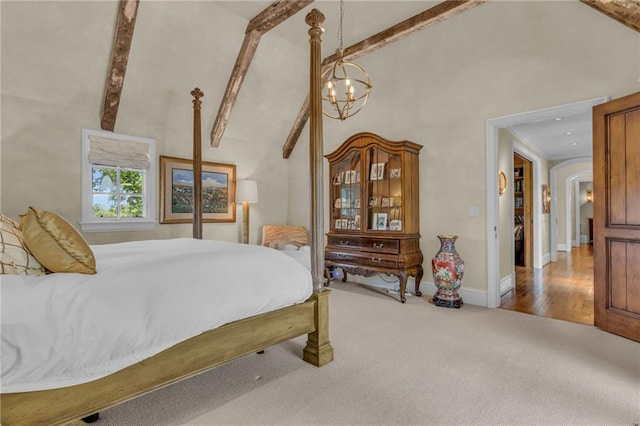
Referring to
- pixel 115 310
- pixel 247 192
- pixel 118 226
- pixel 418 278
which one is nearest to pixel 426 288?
pixel 418 278

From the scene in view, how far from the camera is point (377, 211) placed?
432 centimetres

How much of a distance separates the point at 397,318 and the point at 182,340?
2274 millimetres

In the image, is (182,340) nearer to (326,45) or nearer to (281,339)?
(281,339)

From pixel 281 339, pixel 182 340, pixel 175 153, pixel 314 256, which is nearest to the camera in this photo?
pixel 182 340

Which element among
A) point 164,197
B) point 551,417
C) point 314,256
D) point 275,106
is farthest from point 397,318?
point 275,106

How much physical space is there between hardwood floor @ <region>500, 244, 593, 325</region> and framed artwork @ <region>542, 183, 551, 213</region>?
3.91 feet

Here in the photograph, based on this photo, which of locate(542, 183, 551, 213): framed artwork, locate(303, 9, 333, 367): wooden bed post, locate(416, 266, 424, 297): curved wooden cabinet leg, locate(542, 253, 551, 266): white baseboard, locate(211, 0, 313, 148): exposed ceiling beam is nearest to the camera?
locate(303, 9, 333, 367): wooden bed post

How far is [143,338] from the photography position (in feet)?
5.06

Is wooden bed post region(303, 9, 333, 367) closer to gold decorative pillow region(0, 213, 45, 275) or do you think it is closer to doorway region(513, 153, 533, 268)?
gold decorative pillow region(0, 213, 45, 275)

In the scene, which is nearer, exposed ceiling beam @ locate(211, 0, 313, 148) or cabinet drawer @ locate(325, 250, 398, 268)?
exposed ceiling beam @ locate(211, 0, 313, 148)

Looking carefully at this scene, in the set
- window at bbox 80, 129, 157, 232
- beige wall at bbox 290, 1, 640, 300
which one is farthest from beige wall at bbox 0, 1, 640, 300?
window at bbox 80, 129, 157, 232

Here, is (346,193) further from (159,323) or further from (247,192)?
(159,323)

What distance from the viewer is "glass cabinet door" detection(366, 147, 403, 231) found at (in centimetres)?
416

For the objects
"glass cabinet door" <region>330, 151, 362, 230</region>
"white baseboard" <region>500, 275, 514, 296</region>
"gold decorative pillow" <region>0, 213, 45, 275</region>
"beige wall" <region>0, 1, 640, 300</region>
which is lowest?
"white baseboard" <region>500, 275, 514, 296</region>
